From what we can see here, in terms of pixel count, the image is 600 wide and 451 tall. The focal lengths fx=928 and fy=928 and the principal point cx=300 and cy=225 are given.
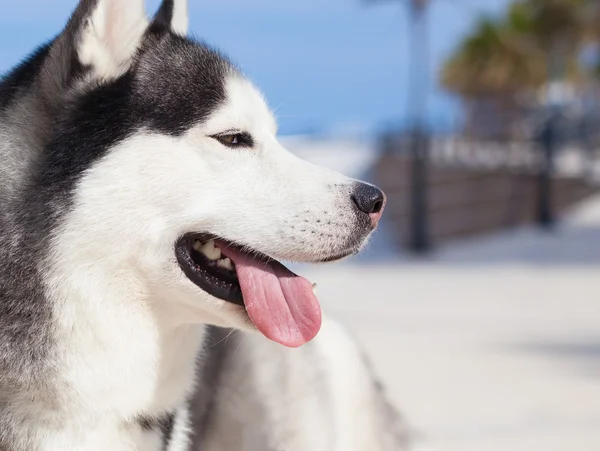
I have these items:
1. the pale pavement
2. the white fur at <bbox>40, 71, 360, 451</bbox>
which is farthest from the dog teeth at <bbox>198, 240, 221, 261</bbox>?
the pale pavement

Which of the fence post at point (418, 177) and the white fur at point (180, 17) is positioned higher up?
the white fur at point (180, 17)

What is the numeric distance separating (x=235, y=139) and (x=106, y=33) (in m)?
0.47

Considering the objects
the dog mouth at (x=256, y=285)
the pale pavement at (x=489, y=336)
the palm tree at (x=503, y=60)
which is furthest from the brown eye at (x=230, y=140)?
the palm tree at (x=503, y=60)

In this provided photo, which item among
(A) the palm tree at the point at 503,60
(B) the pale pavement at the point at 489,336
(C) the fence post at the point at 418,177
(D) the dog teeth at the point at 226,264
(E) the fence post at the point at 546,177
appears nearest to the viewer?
(D) the dog teeth at the point at 226,264

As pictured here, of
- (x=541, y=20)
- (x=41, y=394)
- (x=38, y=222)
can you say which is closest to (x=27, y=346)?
(x=41, y=394)

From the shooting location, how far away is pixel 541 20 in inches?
1399

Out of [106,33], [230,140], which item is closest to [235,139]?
[230,140]

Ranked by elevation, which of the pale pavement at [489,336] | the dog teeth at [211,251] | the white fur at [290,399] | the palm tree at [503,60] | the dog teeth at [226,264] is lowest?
the palm tree at [503,60]

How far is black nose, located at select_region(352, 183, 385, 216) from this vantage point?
260 centimetres

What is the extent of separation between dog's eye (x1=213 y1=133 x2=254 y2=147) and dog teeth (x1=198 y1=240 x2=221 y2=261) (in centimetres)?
28

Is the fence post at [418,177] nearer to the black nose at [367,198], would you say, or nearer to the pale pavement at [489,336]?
the pale pavement at [489,336]

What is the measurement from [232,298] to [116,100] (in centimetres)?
63

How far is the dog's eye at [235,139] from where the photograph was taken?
2.59m

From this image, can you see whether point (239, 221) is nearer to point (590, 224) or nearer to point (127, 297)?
point (127, 297)
